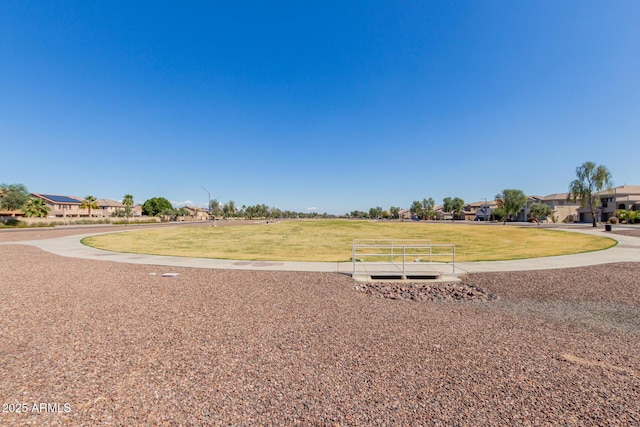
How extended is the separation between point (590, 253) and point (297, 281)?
67.0ft

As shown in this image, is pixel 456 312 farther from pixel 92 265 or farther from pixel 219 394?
pixel 92 265

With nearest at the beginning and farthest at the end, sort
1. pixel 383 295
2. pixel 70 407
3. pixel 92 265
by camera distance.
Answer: pixel 70 407
pixel 383 295
pixel 92 265

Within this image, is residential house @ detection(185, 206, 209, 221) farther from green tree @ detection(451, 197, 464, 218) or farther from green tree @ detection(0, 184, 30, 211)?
green tree @ detection(451, 197, 464, 218)

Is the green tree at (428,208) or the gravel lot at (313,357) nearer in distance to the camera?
the gravel lot at (313,357)

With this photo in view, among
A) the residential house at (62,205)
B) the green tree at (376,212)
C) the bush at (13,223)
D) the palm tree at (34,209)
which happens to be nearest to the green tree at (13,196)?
the palm tree at (34,209)

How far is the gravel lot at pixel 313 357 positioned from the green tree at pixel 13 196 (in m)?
69.5

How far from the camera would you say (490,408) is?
3.58 m

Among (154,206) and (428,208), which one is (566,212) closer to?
(428,208)

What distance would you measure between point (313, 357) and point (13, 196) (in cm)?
8087

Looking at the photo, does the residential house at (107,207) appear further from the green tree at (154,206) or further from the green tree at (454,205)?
the green tree at (454,205)

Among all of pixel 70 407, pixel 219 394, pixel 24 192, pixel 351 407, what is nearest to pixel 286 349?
pixel 219 394

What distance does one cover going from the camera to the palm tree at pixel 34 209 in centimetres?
5661

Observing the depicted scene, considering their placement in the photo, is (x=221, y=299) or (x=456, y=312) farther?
(x=221, y=299)

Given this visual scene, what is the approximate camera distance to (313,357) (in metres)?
4.86
